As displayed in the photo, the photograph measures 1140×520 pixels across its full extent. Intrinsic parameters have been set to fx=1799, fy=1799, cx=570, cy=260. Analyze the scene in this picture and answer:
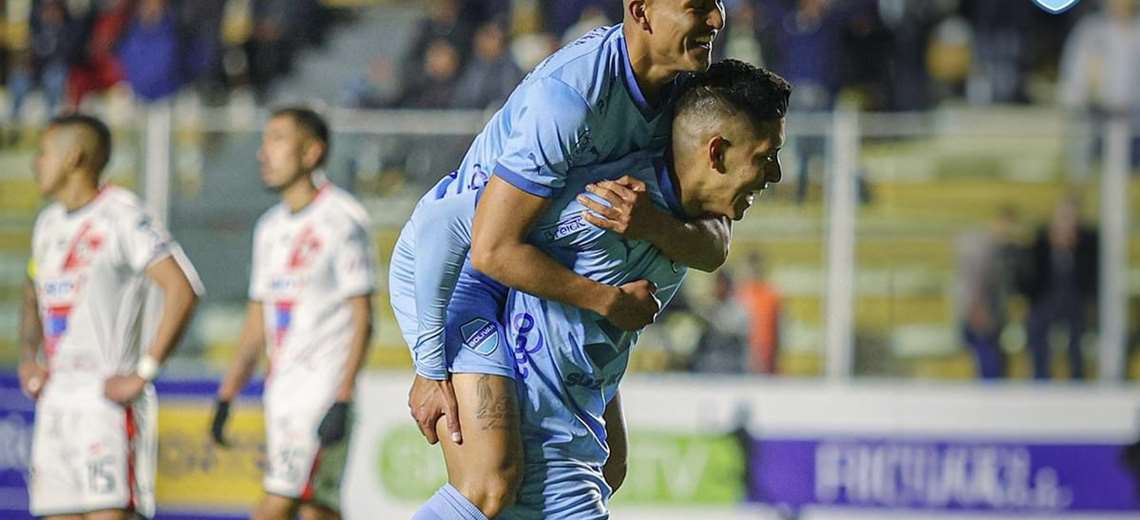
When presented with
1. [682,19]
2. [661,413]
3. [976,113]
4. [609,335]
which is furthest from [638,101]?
[976,113]

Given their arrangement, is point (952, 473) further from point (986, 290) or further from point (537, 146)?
point (537, 146)

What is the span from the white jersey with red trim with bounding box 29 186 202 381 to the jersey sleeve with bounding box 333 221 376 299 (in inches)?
29.8

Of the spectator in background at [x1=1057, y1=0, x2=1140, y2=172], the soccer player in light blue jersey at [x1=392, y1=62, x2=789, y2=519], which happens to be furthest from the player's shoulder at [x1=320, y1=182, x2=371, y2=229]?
the spectator in background at [x1=1057, y1=0, x2=1140, y2=172]

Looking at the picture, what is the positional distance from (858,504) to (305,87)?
17.4 ft

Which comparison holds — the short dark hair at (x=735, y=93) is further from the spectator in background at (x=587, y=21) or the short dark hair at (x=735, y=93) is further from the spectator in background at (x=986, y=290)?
the spectator in background at (x=587, y=21)

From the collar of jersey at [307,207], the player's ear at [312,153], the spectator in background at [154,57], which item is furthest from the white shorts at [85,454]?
the spectator in background at [154,57]

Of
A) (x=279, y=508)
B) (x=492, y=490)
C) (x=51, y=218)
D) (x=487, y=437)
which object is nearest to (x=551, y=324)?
(x=487, y=437)

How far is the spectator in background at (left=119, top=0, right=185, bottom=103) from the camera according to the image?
13188 millimetres

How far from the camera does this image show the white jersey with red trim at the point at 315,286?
770cm

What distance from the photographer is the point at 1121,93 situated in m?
12.3

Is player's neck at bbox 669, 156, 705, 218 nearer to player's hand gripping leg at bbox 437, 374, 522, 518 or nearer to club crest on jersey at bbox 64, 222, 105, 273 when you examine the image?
player's hand gripping leg at bbox 437, 374, 522, 518

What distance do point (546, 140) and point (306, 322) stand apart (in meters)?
3.91

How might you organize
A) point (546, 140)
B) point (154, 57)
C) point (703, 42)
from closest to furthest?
1. point (546, 140)
2. point (703, 42)
3. point (154, 57)

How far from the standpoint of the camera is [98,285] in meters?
7.32
